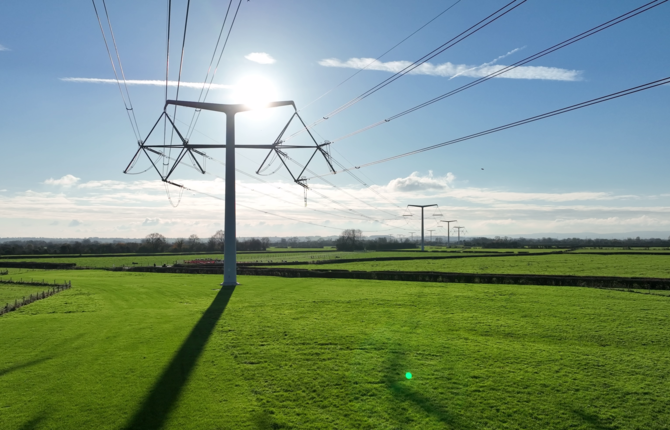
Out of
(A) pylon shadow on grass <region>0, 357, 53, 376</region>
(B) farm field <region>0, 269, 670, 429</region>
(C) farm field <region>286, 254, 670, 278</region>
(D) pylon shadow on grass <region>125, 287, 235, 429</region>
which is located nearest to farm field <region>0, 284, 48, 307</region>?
(B) farm field <region>0, 269, 670, 429</region>

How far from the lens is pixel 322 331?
14.4 metres

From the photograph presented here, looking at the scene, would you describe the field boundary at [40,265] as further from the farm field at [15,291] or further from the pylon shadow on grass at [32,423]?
the pylon shadow on grass at [32,423]

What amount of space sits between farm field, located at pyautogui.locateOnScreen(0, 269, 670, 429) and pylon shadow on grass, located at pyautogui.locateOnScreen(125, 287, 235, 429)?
46mm

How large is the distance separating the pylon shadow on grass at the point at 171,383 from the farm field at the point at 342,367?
46 mm

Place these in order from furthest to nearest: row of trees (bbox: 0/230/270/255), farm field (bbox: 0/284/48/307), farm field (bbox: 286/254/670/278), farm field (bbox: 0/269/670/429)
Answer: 1. row of trees (bbox: 0/230/270/255)
2. farm field (bbox: 286/254/670/278)
3. farm field (bbox: 0/284/48/307)
4. farm field (bbox: 0/269/670/429)

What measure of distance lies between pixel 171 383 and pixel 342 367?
4.65 metres

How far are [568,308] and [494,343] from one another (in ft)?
27.9

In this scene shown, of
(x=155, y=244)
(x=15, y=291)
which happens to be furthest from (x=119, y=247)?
(x=15, y=291)

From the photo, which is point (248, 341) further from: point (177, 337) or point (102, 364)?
point (102, 364)

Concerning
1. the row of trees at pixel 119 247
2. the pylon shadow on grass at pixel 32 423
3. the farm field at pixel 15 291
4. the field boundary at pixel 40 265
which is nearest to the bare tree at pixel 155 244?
the row of trees at pixel 119 247

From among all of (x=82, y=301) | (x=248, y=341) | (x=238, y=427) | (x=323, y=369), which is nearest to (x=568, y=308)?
(x=323, y=369)

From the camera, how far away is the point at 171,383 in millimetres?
9609

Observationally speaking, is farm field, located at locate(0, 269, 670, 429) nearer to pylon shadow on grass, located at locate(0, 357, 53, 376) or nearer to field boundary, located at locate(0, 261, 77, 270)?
pylon shadow on grass, located at locate(0, 357, 53, 376)

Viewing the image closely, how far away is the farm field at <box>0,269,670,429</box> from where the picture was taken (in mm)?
8008
